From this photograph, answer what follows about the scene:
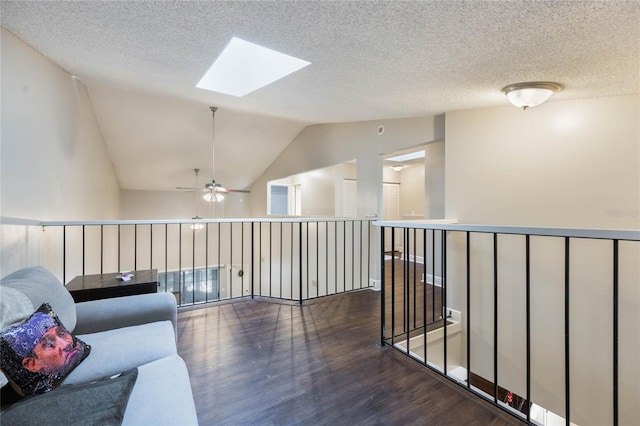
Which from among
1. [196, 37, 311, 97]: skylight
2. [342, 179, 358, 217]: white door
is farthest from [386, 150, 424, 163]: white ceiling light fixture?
[196, 37, 311, 97]: skylight

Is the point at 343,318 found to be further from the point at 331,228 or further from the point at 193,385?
the point at 331,228

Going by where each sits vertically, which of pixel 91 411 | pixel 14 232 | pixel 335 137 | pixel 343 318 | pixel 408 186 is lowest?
pixel 343 318

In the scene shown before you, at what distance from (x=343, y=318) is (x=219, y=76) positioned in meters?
2.89

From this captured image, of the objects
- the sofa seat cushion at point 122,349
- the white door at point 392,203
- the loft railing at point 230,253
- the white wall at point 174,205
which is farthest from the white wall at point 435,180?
the white wall at point 174,205

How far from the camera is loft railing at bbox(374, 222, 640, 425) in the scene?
2414 millimetres

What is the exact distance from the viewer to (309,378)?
6.44 feet

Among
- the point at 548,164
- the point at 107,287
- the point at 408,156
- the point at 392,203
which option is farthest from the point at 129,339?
the point at 392,203

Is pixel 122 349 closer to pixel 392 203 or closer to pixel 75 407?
pixel 75 407

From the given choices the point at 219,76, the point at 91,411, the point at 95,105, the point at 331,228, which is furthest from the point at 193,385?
the point at 95,105

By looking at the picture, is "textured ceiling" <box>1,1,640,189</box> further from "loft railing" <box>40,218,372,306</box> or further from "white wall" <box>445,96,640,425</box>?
"loft railing" <box>40,218,372,306</box>

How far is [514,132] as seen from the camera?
3094mm

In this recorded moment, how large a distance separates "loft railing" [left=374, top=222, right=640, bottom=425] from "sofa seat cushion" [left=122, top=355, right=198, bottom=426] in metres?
1.55

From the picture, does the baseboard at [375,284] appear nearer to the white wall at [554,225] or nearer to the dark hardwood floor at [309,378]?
the white wall at [554,225]

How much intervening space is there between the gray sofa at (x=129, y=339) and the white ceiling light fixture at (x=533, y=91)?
122 inches
